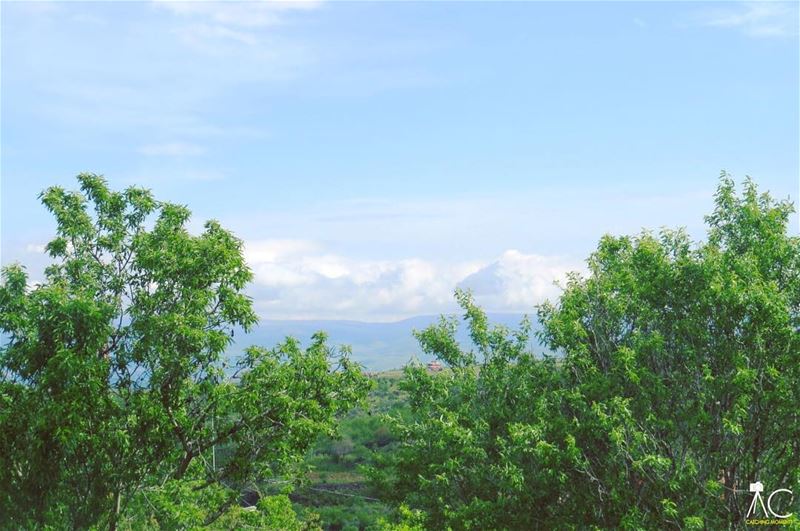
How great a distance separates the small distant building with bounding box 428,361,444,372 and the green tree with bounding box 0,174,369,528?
644cm

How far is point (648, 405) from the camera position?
868 inches

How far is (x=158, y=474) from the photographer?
23078 millimetres

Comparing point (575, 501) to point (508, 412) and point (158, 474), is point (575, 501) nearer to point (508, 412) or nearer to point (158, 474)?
point (508, 412)

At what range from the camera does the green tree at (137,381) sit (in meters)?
19.9

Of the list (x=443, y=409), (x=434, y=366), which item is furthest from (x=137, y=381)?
(x=434, y=366)

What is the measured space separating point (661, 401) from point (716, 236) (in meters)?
5.13

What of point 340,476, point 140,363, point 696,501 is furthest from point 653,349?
point 340,476

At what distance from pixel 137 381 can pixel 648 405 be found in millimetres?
13462

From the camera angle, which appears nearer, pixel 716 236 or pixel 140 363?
pixel 140 363

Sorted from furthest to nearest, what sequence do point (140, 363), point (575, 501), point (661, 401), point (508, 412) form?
point (508, 412) < point (575, 501) < point (661, 401) < point (140, 363)

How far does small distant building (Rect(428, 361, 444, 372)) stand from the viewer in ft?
96.2

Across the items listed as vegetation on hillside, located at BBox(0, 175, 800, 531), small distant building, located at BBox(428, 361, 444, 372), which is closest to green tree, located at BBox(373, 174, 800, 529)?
vegetation on hillside, located at BBox(0, 175, 800, 531)

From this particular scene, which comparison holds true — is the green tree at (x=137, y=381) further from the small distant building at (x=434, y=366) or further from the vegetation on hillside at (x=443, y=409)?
the small distant building at (x=434, y=366)

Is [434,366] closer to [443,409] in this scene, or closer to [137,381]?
[443,409]
